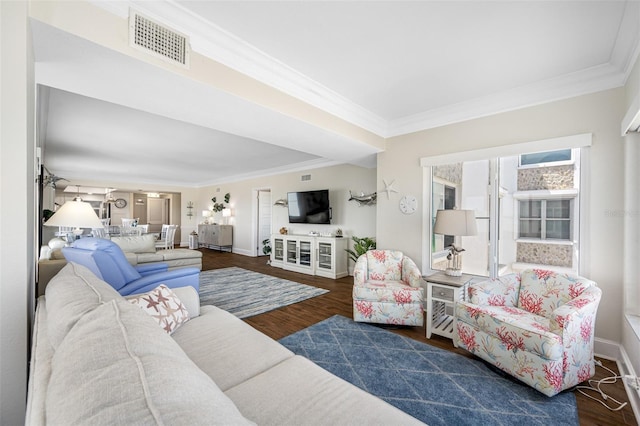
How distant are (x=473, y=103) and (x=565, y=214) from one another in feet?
4.97

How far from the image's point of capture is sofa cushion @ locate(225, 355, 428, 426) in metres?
1.01

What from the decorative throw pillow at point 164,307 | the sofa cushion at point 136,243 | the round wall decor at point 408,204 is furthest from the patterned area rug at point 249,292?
the round wall decor at point 408,204

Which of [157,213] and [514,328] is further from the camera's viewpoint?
[157,213]

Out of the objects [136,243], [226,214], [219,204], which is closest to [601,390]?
[136,243]

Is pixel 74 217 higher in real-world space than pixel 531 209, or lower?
lower

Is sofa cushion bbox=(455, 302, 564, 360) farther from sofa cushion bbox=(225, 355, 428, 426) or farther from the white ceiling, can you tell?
the white ceiling

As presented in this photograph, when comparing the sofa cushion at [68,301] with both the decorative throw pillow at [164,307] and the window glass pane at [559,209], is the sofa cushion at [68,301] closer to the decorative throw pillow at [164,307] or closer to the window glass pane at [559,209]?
the decorative throw pillow at [164,307]

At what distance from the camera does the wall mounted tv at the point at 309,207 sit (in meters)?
5.84

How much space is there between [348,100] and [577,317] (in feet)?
9.18

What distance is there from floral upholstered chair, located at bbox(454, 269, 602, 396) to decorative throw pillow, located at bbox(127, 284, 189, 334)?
7.53 ft

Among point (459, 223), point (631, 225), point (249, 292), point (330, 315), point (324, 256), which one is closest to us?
point (631, 225)

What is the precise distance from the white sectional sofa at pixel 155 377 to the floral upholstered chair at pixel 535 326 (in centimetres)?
143

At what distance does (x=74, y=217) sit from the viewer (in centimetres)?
282

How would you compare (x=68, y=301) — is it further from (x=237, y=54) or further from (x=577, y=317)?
(x=577, y=317)
